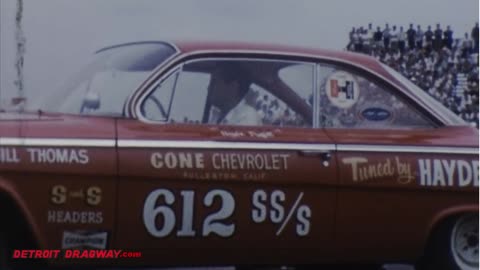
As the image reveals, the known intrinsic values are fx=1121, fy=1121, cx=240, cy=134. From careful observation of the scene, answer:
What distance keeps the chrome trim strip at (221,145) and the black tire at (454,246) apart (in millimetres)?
902

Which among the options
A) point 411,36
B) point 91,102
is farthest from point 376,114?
point 411,36

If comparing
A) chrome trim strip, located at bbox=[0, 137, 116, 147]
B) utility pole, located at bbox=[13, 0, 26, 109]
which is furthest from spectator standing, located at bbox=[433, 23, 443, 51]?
chrome trim strip, located at bbox=[0, 137, 116, 147]

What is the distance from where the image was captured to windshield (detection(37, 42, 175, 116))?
6.32 meters

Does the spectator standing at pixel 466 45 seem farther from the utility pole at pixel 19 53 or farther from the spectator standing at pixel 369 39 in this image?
the utility pole at pixel 19 53

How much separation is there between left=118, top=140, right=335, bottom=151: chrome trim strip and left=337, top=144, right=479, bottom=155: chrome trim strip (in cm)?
12

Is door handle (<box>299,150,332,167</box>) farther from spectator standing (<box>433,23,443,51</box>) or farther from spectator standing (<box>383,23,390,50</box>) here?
spectator standing (<box>433,23,443,51</box>)

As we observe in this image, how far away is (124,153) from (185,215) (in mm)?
472

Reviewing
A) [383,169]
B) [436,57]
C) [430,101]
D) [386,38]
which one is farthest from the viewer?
[436,57]

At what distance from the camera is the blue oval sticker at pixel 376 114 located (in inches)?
265

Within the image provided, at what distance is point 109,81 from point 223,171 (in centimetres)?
94

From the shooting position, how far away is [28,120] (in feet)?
19.7

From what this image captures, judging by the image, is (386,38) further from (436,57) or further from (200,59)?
(200,59)

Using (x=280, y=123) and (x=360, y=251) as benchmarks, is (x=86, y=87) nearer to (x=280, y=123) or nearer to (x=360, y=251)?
(x=280, y=123)

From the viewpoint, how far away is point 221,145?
616 centimetres
